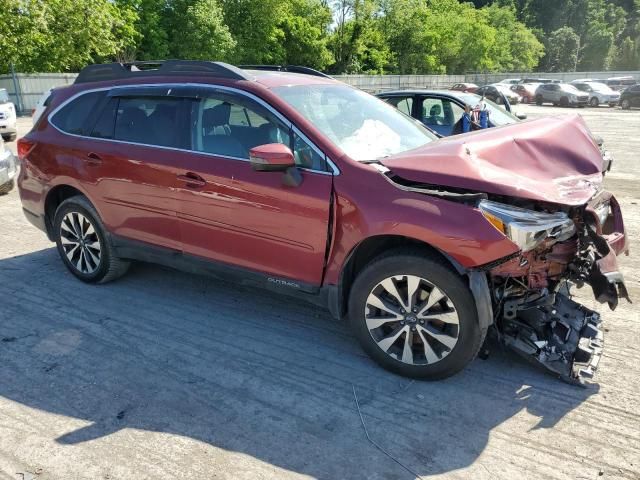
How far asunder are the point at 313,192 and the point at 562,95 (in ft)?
117

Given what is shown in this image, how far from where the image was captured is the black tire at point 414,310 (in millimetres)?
3129

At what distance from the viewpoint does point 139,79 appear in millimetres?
4441

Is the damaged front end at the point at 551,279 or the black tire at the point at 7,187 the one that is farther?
the black tire at the point at 7,187

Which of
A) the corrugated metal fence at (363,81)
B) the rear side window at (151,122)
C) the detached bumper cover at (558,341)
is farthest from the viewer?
the corrugated metal fence at (363,81)

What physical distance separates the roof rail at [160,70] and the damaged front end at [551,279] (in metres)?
2.14

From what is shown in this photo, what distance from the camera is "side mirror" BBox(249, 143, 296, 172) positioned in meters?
3.37

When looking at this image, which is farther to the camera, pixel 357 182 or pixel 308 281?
pixel 308 281

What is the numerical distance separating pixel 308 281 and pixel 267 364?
62 centimetres

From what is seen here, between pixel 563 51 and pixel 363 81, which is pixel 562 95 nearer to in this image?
pixel 363 81

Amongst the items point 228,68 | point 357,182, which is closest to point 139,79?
point 228,68

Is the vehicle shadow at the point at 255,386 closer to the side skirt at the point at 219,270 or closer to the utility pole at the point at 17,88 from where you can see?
the side skirt at the point at 219,270

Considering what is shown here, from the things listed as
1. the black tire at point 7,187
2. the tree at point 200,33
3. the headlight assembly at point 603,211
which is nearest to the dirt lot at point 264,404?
the headlight assembly at point 603,211

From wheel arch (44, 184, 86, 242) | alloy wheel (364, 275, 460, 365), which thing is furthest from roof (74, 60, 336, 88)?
alloy wheel (364, 275, 460, 365)

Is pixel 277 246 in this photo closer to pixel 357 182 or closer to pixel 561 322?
pixel 357 182
